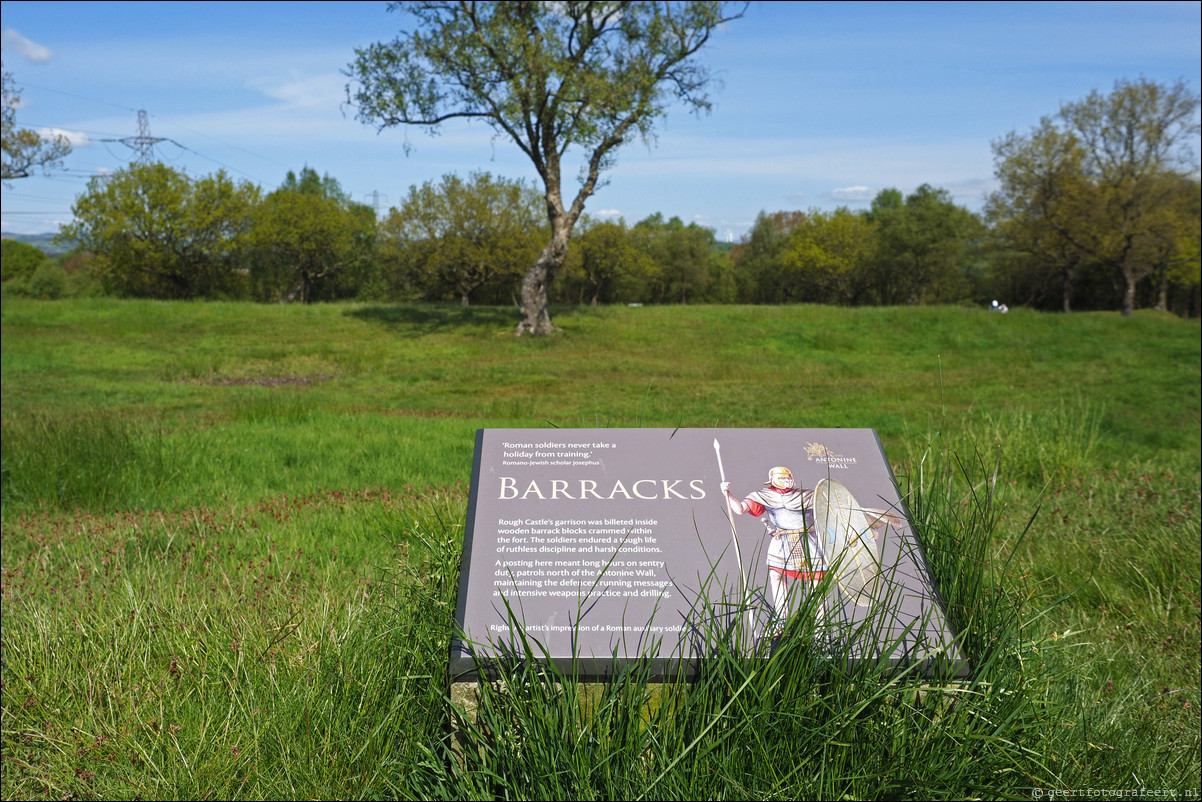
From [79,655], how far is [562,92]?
21.1 meters

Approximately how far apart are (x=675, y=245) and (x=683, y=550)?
74403 millimetres

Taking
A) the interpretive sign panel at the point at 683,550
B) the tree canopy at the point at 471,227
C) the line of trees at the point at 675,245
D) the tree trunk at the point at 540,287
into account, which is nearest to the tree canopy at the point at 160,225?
the line of trees at the point at 675,245

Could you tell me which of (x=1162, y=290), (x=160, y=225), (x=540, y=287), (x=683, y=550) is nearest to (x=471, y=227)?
(x=160, y=225)

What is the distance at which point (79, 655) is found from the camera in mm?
3902

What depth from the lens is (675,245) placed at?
75.8 m

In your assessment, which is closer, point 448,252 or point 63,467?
point 63,467

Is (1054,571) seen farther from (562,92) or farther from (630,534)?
(562,92)

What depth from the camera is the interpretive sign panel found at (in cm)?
284

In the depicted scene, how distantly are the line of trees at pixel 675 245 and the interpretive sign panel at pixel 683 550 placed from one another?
3552cm

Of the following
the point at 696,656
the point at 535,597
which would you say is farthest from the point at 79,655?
the point at 696,656

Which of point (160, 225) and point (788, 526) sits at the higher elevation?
point (160, 225)

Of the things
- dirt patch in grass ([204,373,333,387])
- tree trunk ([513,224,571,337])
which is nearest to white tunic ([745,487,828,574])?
dirt patch in grass ([204,373,333,387])

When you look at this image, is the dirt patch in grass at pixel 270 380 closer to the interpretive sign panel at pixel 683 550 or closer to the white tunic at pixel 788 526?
the interpretive sign panel at pixel 683 550

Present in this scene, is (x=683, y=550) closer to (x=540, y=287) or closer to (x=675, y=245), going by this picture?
(x=540, y=287)
